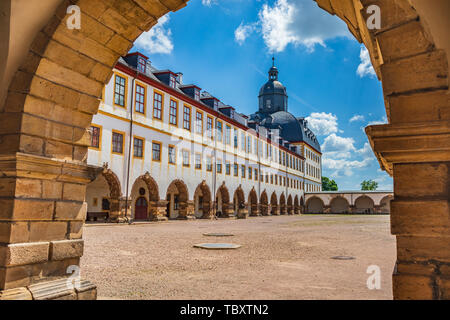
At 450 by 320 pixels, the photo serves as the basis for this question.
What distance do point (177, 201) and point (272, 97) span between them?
137 ft

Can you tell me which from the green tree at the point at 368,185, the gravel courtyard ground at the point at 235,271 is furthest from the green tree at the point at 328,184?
the gravel courtyard ground at the point at 235,271

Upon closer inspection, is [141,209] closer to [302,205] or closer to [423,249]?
[423,249]

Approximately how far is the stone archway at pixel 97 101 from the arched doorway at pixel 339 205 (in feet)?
187

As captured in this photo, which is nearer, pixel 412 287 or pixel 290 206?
pixel 412 287

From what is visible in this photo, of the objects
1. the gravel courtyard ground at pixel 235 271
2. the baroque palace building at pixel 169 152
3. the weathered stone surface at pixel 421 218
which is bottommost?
the gravel courtyard ground at pixel 235 271

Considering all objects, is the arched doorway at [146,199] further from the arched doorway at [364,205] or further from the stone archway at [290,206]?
the arched doorway at [364,205]

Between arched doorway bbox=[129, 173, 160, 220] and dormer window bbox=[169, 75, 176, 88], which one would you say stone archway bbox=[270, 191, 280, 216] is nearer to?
arched doorway bbox=[129, 173, 160, 220]

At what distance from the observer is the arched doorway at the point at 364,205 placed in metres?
57.4

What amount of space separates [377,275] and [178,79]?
26.3 m

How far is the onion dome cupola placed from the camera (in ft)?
223

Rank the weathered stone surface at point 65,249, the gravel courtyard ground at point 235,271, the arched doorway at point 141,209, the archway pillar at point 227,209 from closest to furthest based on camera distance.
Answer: the weathered stone surface at point 65,249 → the gravel courtyard ground at point 235,271 → the arched doorway at point 141,209 → the archway pillar at point 227,209

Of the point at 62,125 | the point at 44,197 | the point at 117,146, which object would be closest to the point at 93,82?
the point at 62,125

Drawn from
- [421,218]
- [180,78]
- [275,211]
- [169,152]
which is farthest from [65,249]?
[275,211]

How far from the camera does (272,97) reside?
68188 mm
